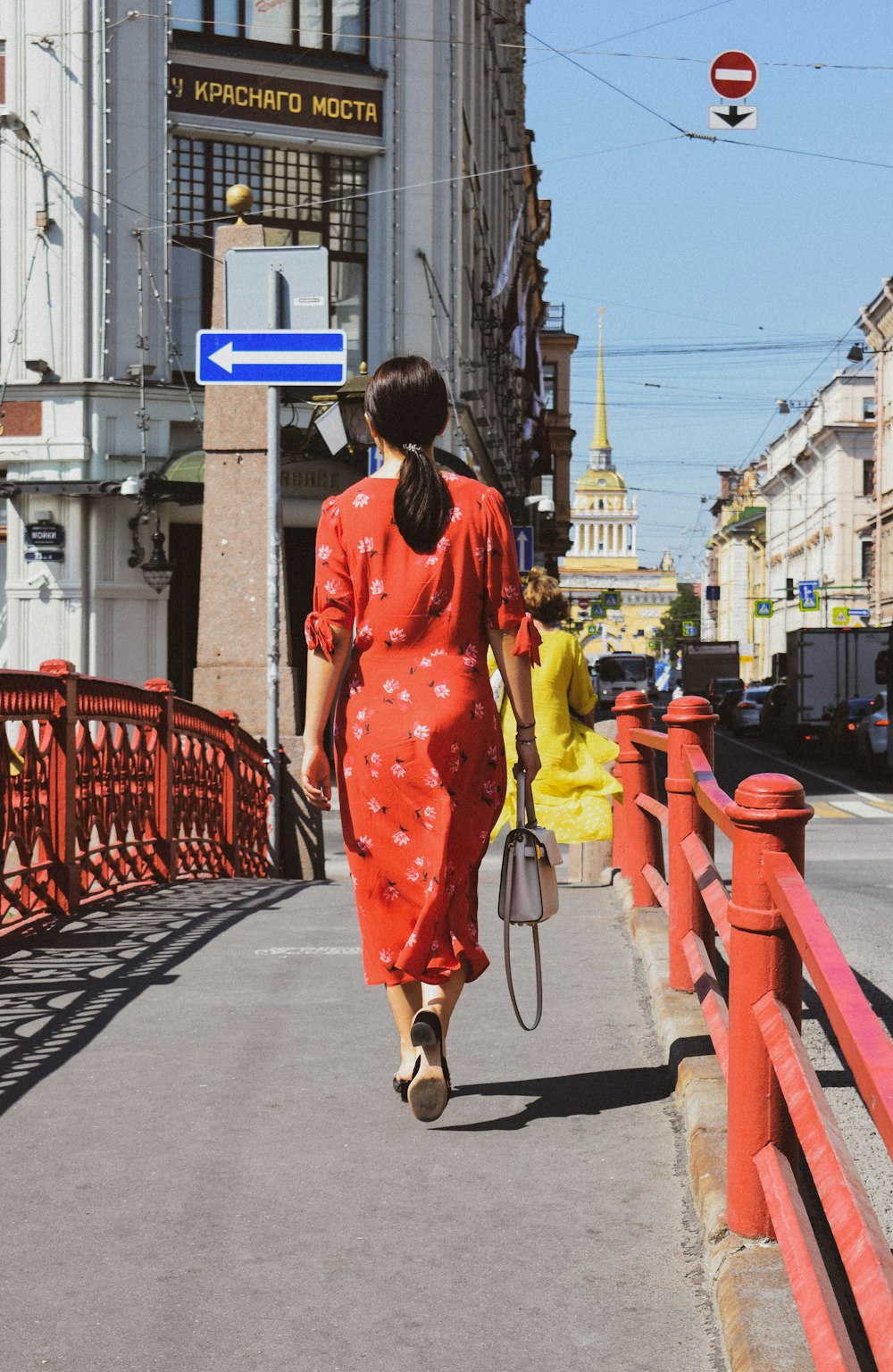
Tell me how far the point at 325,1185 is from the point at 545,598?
4831 millimetres

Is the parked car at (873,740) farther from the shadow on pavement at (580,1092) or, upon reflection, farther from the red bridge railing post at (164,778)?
the shadow on pavement at (580,1092)

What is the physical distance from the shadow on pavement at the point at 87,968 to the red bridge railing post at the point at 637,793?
6.29ft

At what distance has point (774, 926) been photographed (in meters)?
2.96

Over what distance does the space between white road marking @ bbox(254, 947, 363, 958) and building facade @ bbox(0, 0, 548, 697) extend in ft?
48.3

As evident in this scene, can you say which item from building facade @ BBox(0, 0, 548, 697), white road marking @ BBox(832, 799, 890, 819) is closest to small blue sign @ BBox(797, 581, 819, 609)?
building facade @ BBox(0, 0, 548, 697)

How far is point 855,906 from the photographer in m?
9.39

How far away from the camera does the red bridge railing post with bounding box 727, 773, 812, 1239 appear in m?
2.92

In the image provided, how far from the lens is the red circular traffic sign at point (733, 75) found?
18.9 m

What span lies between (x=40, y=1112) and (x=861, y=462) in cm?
7851

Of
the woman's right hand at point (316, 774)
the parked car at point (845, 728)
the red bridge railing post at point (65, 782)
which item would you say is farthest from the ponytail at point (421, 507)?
the parked car at point (845, 728)

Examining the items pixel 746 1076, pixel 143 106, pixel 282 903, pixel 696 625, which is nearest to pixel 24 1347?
pixel 746 1076

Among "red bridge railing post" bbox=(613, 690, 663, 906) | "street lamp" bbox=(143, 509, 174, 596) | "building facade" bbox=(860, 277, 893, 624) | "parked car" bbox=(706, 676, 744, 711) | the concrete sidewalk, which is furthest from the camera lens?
"building facade" bbox=(860, 277, 893, 624)

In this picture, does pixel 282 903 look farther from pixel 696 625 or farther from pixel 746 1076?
pixel 696 625

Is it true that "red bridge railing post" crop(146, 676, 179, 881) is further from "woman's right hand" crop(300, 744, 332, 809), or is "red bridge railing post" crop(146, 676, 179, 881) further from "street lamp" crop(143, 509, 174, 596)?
"street lamp" crop(143, 509, 174, 596)
